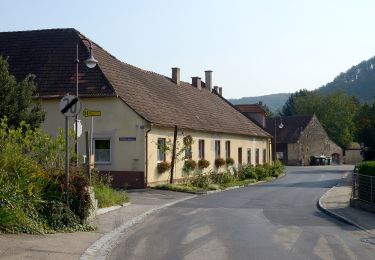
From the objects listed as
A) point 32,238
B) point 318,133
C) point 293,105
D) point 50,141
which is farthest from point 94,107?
point 293,105

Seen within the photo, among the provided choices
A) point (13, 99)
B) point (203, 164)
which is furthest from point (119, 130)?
point (203, 164)

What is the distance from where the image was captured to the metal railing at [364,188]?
64.6ft

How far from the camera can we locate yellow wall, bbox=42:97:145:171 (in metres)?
28.2

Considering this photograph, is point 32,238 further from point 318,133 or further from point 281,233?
point 318,133

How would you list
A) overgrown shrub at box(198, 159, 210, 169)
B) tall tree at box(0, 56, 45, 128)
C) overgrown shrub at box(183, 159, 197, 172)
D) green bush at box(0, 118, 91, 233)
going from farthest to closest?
overgrown shrub at box(198, 159, 210, 169) → overgrown shrub at box(183, 159, 197, 172) → tall tree at box(0, 56, 45, 128) → green bush at box(0, 118, 91, 233)

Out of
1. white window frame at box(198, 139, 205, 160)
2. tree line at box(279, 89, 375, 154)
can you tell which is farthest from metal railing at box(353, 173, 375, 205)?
tree line at box(279, 89, 375, 154)

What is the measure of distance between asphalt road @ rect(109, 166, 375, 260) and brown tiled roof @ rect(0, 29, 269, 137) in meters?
10.3

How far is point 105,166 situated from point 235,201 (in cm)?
770

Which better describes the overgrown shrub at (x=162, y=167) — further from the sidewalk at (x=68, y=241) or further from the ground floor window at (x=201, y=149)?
the sidewalk at (x=68, y=241)

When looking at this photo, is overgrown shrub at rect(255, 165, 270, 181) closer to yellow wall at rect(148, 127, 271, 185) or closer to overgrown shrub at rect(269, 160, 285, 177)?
yellow wall at rect(148, 127, 271, 185)

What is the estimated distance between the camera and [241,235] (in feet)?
44.3

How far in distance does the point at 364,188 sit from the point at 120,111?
41.1ft

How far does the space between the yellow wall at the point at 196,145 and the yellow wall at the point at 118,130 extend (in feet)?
2.20

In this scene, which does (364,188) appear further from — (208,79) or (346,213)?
(208,79)
